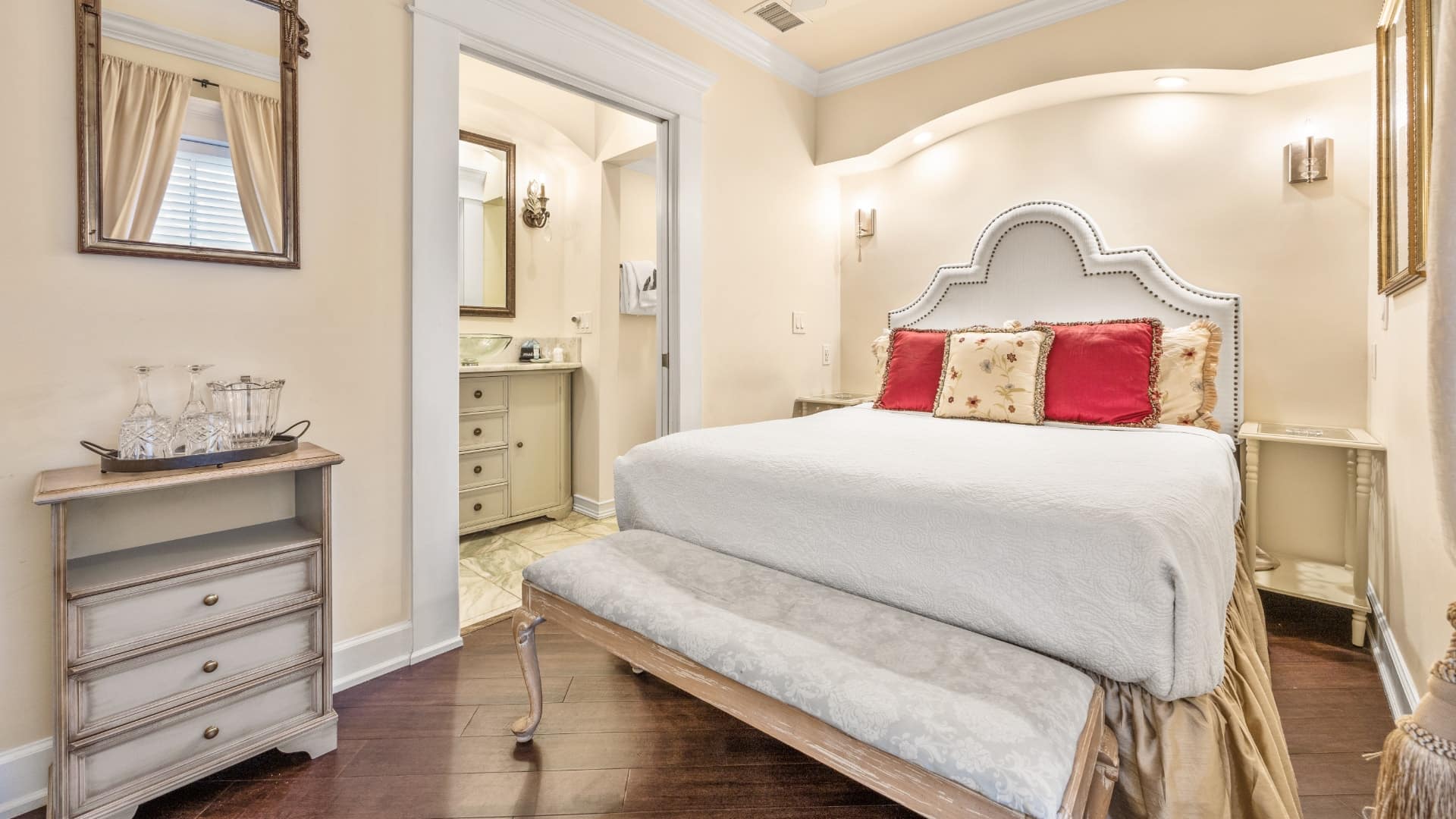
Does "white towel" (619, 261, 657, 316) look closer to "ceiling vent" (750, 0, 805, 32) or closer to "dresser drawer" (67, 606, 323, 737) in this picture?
"ceiling vent" (750, 0, 805, 32)

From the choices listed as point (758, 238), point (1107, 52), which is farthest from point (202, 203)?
point (1107, 52)

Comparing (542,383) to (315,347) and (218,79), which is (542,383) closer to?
(315,347)

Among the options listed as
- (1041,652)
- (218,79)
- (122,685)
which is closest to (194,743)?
(122,685)

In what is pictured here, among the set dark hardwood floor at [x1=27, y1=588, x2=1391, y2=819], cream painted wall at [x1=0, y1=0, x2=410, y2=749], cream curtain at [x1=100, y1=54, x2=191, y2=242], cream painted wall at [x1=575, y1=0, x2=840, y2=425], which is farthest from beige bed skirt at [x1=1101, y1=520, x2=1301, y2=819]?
cream curtain at [x1=100, y1=54, x2=191, y2=242]

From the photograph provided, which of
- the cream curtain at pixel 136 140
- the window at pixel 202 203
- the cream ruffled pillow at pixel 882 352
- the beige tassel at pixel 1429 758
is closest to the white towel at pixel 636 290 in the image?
the cream ruffled pillow at pixel 882 352

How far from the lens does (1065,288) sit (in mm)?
3031

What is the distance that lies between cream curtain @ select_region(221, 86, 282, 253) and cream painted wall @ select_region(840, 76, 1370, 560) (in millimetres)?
3143

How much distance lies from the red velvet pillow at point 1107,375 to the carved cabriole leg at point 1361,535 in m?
0.60

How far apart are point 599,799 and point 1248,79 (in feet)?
11.5

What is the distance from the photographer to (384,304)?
2037mm

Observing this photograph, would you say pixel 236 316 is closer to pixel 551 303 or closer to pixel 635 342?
pixel 635 342

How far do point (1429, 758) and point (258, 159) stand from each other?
2.51m

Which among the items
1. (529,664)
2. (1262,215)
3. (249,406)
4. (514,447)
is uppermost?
(1262,215)

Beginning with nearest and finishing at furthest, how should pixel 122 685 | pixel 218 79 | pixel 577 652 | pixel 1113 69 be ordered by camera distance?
pixel 122 685
pixel 218 79
pixel 577 652
pixel 1113 69
